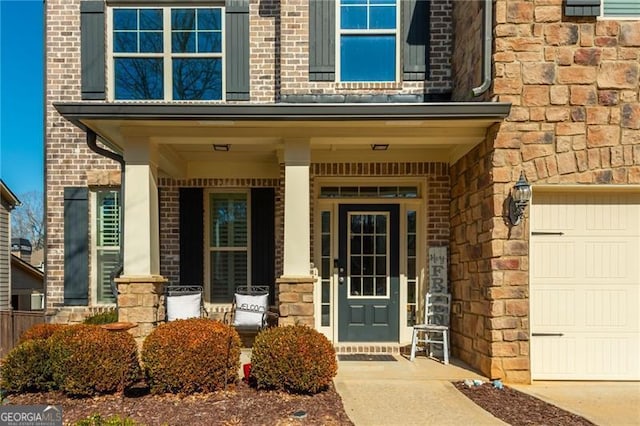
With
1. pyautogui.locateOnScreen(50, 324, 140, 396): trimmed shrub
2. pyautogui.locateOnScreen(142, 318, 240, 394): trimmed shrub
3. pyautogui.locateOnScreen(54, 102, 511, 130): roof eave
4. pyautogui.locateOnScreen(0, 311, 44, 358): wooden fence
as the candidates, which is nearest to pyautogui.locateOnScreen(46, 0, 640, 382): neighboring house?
pyautogui.locateOnScreen(54, 102, 511, 130): roof eave

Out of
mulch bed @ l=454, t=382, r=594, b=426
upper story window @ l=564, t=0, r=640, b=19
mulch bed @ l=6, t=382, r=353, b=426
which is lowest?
mulch bed @ l=454, t=382, r=594, b=426

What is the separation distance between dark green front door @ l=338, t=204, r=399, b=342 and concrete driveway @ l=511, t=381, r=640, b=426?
2095 mm

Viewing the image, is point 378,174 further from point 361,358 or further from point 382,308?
point 361,358

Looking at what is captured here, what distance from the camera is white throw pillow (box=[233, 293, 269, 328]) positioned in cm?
605

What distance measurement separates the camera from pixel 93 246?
6.88 m

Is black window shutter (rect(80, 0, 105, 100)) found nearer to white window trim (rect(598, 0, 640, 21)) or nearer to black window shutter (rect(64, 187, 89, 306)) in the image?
black window shutter (rect(64, 187, 89, 306))

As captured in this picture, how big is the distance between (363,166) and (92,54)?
4.54 metres

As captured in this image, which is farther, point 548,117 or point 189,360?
point 548,117

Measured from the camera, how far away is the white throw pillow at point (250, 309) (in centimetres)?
605

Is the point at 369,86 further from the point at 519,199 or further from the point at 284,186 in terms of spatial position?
the point at 519,199

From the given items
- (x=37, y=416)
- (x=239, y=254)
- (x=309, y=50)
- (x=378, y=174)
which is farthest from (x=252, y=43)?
(x=37, y=416)

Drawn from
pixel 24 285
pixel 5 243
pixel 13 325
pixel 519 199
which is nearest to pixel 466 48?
pixel 519 199

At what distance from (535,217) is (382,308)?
249 centimetres

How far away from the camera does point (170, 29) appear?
6961mm
